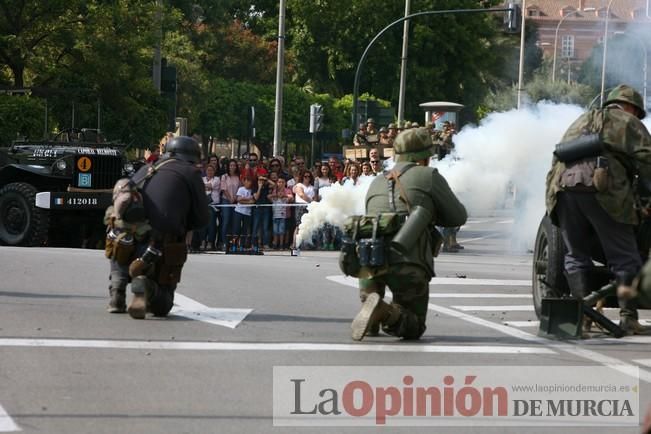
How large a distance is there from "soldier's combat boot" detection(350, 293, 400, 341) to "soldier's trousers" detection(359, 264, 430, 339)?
11 centimetres

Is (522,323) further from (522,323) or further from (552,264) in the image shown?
(552,264)

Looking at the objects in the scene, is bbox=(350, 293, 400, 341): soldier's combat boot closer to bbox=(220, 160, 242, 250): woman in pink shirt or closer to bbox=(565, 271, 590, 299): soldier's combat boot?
bbox=(565, 271, 590, 299): soldier's combat boot

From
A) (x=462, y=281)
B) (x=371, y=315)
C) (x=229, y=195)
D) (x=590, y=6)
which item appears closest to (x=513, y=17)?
(x=229, y=195)

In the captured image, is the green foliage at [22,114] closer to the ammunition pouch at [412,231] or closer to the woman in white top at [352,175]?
the woman in white top at [352,175]

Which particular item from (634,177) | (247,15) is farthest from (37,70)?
(247,15)

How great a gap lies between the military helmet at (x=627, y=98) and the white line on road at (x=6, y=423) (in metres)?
5.54

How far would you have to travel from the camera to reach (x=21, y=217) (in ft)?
73.4

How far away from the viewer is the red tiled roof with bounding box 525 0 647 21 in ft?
93.6

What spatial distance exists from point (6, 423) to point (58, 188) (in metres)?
15.8

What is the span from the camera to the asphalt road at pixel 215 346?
7.66 metres

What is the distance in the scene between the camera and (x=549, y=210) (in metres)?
11.1

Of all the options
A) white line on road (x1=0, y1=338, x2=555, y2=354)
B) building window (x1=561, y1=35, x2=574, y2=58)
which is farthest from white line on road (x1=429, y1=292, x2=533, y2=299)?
building window (x1=561, y1=35, x2=574, y2=58)

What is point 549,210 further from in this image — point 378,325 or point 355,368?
point 355,368

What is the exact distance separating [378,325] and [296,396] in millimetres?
2682
